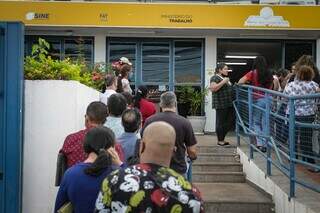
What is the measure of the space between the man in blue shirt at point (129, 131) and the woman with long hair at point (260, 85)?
4.19 meters

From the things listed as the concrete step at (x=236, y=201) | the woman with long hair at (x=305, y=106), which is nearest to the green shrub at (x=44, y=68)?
the concrete step at (x=236, y=201)

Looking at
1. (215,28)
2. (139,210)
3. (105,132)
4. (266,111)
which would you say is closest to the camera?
(139,210)

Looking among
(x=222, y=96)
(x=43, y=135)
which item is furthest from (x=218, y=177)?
(x=43, y=135)

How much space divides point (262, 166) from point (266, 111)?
0.89 m

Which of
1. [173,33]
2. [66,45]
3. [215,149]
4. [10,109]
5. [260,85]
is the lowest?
[215,149]

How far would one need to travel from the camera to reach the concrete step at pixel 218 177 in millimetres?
10188

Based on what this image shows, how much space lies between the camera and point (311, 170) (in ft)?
28.0

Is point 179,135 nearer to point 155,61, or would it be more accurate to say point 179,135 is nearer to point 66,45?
point 155,61

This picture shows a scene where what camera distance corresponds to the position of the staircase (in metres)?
8.49

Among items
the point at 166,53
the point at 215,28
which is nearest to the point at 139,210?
the point at 215,28

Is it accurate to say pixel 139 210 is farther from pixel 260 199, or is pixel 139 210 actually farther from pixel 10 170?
pixel 260 199

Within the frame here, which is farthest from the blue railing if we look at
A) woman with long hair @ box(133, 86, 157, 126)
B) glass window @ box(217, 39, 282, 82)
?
glass window @ box(217, 39, 282, 82)

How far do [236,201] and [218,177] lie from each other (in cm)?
173

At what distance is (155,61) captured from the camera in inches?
650
